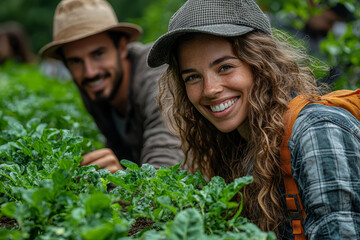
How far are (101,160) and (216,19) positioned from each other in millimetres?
1190

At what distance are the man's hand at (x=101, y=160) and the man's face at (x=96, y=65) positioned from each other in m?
1.55

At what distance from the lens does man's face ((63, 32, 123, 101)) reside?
416 centimetres

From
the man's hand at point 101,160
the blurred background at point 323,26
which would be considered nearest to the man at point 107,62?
the blurred background at point 323,26

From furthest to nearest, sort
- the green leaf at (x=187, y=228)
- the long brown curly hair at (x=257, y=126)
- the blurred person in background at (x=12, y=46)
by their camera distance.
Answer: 1. the blurred person in background at (x=12, y=46)
2. the long brown curly hair at (x=257, y=126)
3. the green leaf at (x=187, y=228)

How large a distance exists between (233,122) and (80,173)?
837mm

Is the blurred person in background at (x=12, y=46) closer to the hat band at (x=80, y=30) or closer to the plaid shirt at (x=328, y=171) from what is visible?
the hat band at (x=80, y=30)

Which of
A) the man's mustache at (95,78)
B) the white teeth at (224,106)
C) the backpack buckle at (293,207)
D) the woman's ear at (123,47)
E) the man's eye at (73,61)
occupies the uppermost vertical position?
the woman's ear at (123,47)

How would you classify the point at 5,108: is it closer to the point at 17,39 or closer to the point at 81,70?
the point at 81,70

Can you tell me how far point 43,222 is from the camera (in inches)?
54.0

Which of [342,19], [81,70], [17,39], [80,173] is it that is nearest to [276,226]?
[80,173]

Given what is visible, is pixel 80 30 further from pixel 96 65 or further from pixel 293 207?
pixel 293 207

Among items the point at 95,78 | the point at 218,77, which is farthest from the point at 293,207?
the point at 95,78

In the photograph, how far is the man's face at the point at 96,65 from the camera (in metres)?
4.16

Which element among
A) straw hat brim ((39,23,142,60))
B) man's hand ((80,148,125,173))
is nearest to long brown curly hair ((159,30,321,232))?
man's hand ((80,148,125,173))
